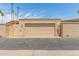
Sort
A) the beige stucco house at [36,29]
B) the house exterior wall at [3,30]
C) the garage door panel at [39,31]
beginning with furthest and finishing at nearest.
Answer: the garage door panel at [39,31] < the beige stucco house at [36,29] < the house exterior wall at [3,30]

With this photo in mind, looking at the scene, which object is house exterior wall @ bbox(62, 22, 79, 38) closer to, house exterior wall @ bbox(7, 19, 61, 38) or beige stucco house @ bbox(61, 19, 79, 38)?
beige stucco house @ bbox(61, 19, 79, 38)

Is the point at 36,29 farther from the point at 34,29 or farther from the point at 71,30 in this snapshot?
the point at 71,30

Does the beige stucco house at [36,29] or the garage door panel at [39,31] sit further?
the garage door panel at [39,31]

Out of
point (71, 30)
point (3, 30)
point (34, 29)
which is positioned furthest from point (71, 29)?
point (3, 30)

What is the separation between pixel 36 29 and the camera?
1262 cm

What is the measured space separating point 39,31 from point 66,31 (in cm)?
133

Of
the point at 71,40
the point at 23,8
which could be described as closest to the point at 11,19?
the point at 23,8

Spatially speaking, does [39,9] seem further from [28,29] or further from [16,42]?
[16,42]

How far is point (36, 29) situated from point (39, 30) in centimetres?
30

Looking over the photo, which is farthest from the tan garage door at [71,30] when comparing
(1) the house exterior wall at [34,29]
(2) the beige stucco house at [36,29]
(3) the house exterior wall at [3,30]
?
(3) the house exterior wall at [3,30]

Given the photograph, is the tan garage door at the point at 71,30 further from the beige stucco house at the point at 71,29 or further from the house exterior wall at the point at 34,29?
the house exterior wall at the point at 34,29

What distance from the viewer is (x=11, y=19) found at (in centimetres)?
1074

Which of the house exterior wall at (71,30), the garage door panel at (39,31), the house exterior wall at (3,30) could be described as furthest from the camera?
the house exterior wall at (71,30)

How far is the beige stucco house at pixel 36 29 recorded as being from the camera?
11.3 meters
